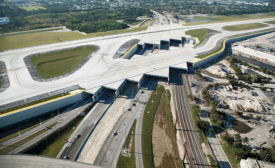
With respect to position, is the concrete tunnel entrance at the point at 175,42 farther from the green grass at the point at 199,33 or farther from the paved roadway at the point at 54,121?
the paved roadway at the point at 54,121

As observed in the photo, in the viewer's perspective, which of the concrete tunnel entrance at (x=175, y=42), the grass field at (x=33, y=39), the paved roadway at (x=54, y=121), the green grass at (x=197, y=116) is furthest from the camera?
the concrete tunnel entrance at (x=175, y=42)

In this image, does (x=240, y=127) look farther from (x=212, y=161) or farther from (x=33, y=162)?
(x=33, y=162)

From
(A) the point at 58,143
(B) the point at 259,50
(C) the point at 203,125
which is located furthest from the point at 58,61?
(B) the point at 259,50

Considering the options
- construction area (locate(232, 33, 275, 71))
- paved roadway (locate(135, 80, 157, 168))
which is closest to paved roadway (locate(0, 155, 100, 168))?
paved roadway (locate(135, 80, 157, 168))

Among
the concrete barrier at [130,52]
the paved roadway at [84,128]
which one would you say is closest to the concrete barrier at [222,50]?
the concrete barrier at [130,52]

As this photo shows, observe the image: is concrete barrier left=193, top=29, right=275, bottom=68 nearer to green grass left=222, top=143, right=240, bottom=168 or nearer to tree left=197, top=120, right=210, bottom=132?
tree left=197, top=120, right=210, bottom=132

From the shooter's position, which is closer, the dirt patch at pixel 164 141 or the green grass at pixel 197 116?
the dirt patch at pixel 164 141
